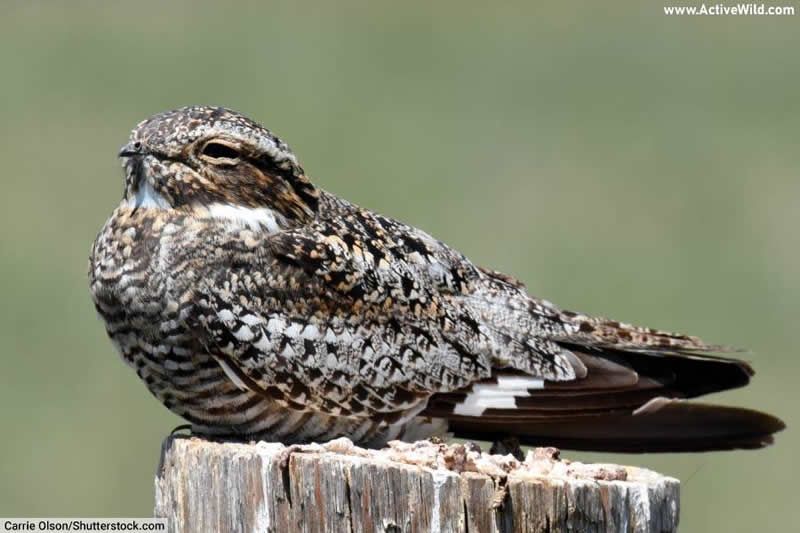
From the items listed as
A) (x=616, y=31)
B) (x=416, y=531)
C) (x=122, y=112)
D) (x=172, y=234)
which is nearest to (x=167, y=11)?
(x=122, y=112)

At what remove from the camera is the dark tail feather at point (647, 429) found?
5.34m

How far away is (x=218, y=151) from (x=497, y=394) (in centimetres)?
135

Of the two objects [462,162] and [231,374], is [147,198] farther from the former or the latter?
[462,162]

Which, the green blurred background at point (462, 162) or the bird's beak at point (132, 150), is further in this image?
the green blurred background at point (462, 162)

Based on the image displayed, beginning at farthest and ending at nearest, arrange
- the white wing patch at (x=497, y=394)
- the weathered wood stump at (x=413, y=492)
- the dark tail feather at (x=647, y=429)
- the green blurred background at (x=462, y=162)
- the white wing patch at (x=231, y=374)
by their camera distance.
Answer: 1. the green blurred background at (x=462, y=162)
2. the white wing patch at (x=497, y=394)
3. the dark tail feather at (x=647, y=429)
4. the white wing patch at (x=231, y=374)
5. the weathered wood stump at (x=413, y=492)

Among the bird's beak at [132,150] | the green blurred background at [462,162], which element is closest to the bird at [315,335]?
the bird's beak at [132,150]

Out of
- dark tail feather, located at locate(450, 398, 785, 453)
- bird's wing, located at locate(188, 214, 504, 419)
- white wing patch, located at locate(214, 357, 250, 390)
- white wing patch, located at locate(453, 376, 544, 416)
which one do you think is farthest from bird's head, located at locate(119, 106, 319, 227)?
dark tail feather, located at locate(450, 398, 785, 453)

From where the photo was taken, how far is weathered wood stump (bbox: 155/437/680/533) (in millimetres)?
3990

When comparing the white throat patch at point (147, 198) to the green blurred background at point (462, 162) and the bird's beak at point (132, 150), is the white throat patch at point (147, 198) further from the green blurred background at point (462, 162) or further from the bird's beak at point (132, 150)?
the green blurred background at point (462, 162)

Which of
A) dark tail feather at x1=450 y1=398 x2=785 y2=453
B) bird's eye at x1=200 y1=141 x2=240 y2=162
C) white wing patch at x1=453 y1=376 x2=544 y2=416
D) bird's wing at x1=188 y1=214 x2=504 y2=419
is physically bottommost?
dark tail feather at x1=450 y1=398 x2=785 y2=453

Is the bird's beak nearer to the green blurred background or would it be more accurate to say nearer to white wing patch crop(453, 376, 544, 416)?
white wing patch crop(453, 376, 544, 416)

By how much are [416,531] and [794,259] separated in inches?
343

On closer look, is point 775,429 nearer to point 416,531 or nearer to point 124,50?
point 416,531

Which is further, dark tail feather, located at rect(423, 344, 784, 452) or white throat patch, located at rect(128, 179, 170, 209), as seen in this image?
white throat patch, located at rect(128, 179, 170, 209)
